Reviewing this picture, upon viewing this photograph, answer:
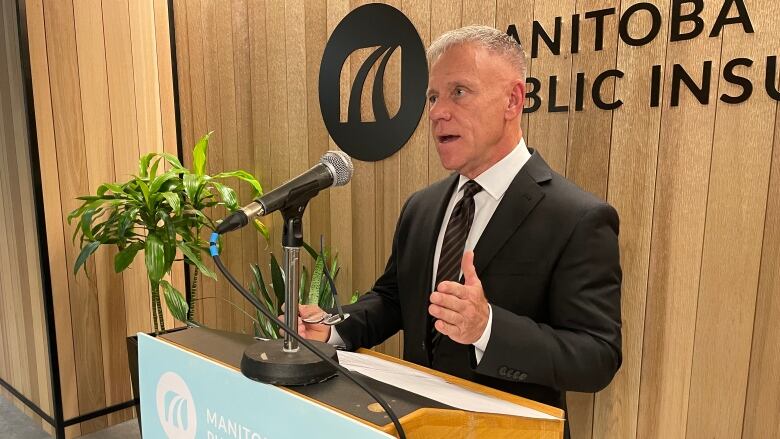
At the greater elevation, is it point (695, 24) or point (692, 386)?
point (695, 24)

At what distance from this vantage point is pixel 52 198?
3096 mm

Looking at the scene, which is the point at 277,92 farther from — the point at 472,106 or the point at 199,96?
the point at 472,106

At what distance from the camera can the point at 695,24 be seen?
58.6 inches

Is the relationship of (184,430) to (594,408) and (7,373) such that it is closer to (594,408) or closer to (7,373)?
(594,408)

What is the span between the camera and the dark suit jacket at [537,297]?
1.11 metres

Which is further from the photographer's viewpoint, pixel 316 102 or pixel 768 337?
pixel 316 102

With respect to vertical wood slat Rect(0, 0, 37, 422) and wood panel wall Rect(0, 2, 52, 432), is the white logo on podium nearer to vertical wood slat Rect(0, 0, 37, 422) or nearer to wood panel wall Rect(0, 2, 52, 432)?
wood panel wall Rect(0, 2, 52, 432)

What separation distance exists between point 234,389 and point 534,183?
861 millimetres

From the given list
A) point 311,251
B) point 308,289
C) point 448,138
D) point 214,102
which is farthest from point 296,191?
point 214,102

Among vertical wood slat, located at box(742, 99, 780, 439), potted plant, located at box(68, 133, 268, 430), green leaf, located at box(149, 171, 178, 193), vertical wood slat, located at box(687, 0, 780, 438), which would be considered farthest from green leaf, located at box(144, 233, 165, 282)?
vertical wood slat, located at box(742, 99, 780, 439)

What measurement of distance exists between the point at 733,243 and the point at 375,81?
59.0 inches

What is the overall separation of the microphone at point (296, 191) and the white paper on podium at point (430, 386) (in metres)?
0.29

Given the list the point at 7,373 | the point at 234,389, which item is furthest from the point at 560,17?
the point at 7,373

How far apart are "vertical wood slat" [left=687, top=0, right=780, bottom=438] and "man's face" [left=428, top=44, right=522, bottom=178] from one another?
0.58 metres
